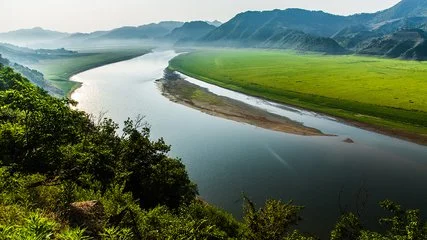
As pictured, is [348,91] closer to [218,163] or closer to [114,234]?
[218,163]

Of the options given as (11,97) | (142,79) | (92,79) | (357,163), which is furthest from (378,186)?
(92,79)

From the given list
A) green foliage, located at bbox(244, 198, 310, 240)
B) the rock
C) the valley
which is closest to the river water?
the valley

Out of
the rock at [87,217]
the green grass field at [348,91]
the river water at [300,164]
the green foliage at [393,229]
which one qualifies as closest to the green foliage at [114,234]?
the rock at [87,217]

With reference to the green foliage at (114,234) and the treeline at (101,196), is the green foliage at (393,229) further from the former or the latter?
the green foliage at (114,234)

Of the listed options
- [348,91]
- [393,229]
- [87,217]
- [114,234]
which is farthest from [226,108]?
[114,234]

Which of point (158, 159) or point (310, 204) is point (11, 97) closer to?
point (158, 159)

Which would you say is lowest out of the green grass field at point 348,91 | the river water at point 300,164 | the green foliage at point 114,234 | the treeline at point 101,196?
the river water at point 300,164
